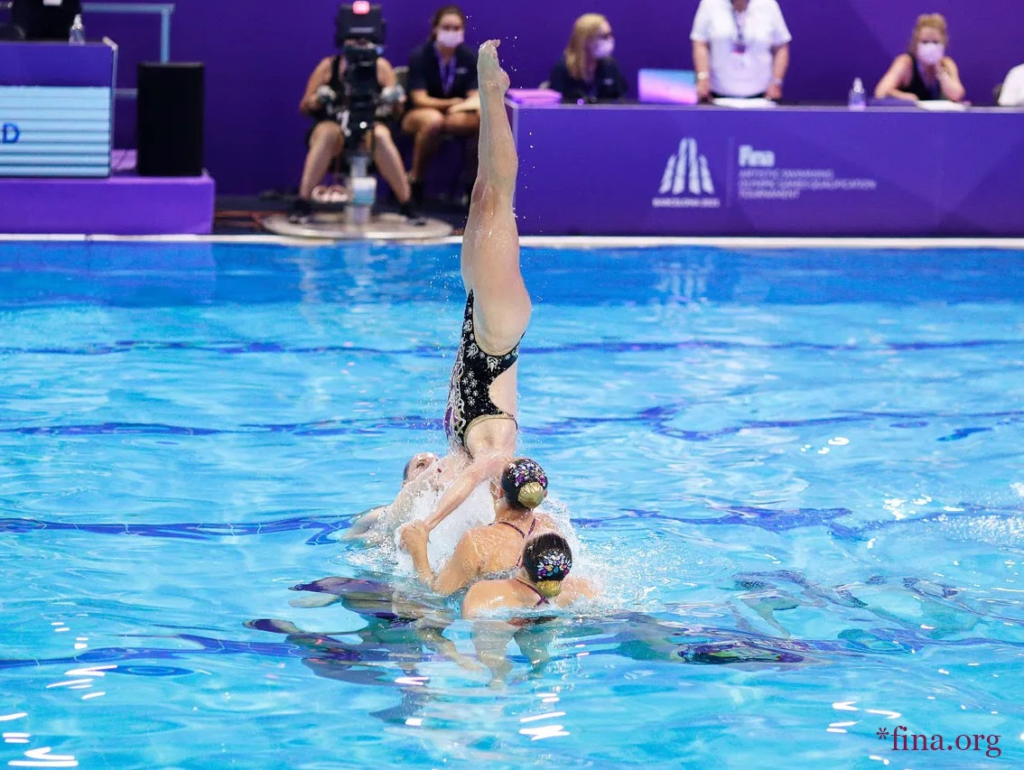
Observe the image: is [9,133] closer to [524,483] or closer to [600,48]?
[600,48]

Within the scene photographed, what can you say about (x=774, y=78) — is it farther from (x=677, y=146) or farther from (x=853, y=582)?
(x=853, y=582)

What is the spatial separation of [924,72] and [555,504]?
26.8 feet

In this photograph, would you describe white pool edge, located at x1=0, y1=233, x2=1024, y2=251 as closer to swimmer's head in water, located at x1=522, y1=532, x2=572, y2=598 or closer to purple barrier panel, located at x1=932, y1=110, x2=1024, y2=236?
purple barrier panel, located at x1=932, y1=110, x2=1024, y2=236

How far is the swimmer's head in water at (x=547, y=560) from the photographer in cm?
472

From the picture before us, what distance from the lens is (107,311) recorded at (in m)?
9.12

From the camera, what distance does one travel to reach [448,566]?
5055 mm

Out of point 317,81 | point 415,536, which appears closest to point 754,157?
point 317,81

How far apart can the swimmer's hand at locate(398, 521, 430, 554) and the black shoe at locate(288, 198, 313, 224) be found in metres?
7.11

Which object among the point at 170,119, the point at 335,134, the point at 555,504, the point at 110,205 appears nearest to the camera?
the point at 555,504

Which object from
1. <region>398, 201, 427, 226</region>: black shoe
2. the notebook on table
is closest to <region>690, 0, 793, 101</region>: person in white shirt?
the notebook on table

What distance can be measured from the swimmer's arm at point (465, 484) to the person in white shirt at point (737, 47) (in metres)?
7.63

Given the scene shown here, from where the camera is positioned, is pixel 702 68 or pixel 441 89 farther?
pixel 441 89

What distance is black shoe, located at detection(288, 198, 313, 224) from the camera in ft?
39.2

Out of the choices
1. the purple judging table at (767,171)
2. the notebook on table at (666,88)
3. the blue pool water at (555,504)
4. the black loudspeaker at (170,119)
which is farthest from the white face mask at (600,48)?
the black loudspeaker at (170,119)
